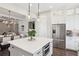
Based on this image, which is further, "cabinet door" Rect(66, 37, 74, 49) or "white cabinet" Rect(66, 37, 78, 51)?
"cabinet door" Rect(66, 37, 74, 49)

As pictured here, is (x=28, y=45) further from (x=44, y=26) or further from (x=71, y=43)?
(x=71, y=43)

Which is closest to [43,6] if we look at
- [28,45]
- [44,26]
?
[44,26]

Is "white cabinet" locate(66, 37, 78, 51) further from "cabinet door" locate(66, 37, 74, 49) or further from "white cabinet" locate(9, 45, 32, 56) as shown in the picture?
"white cabinet" locate(9, 45, 32, 56)

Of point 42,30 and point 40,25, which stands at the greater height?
point 40,25

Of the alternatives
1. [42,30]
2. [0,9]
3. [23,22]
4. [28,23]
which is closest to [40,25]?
[42,30]

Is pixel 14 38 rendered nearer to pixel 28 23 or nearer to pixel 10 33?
pixel 10 33

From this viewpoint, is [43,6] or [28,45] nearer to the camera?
[28,45]

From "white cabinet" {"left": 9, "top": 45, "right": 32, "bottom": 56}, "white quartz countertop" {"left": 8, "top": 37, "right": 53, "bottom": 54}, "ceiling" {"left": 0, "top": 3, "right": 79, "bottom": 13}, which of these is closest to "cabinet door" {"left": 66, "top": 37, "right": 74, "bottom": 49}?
"ceiling" {"left": 0, "top": 3, "right": 79, "bottom": 13}

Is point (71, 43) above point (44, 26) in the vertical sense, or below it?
below

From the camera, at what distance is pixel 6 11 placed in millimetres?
2801

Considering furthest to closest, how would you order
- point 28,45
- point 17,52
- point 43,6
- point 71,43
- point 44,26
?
point 71,43 < point 43,6 < point 44,26 < point 28,45 < point 17,52

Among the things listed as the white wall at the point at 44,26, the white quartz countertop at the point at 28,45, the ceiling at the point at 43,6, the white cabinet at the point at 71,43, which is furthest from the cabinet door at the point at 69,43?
the white quartz countertop at the point at 28,45

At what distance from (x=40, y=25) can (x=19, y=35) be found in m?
0.82

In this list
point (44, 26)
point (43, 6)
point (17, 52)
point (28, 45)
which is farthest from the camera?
point (43, 6)
